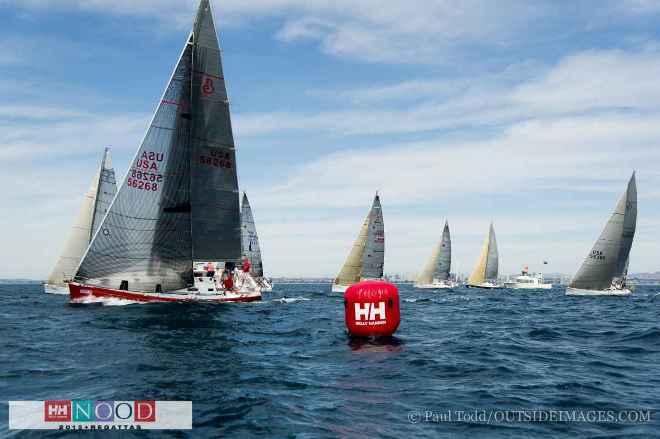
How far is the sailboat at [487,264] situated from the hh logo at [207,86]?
8753 centimetres

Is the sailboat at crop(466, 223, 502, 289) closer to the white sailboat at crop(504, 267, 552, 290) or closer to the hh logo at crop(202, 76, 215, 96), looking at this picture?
the white sailboat at crop(504, 267, 552, 290)

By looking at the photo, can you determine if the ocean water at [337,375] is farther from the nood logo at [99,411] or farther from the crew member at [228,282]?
the crew member at [228,282]

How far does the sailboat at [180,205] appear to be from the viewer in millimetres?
31078

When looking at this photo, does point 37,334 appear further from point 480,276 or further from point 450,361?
point 480,276

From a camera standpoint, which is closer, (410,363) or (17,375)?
(17,375)

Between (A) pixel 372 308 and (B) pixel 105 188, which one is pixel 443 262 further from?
(A) pixel 372 308

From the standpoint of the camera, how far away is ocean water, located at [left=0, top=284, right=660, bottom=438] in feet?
30.3

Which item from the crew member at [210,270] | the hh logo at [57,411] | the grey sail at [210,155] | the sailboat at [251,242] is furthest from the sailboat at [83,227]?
the hh logo at [57,411]

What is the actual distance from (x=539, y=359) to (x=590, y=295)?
2319 inches

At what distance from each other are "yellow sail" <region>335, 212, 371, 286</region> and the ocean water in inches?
2192

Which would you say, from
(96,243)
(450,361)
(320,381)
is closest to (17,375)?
(320,381)

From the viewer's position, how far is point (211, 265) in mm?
40188

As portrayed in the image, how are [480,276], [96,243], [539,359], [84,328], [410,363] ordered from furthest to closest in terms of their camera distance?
1. [480,276]
2. [96,243]
3. [84,328]
4. [539,359]
5. [410,363]

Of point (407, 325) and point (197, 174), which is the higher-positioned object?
point (197, 174)
